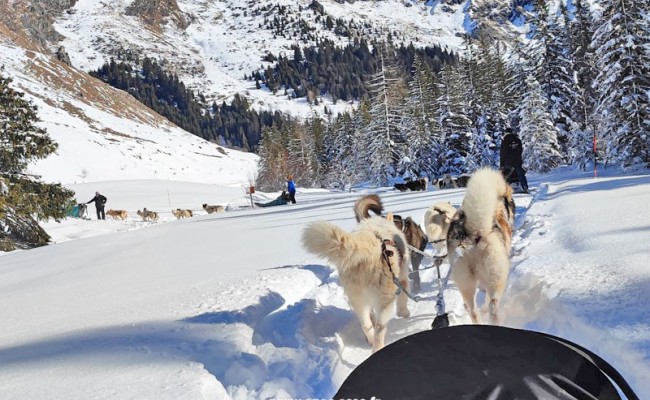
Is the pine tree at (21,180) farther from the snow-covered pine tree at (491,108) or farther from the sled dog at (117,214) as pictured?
the snow-covered pine tree at (491,108)

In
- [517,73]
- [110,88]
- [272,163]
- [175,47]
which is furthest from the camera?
[175,47]

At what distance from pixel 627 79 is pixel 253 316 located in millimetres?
19331

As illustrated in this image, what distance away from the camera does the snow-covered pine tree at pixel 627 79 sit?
17328 mm

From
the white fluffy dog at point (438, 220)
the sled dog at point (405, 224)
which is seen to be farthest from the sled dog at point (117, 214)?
the white fluffy dog at point (438, 220)

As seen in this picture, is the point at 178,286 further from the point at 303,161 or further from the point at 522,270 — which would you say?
the point at 303,161

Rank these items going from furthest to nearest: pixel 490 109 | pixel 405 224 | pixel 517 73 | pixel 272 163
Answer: pixel 272 163 → pixel 490 109 → pixel 517 73 → pixel 405 224

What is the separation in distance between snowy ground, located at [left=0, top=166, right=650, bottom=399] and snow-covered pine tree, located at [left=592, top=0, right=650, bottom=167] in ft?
39.6

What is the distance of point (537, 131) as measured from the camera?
89.5ft

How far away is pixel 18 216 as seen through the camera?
16578 mm

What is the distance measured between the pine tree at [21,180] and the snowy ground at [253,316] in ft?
34.0

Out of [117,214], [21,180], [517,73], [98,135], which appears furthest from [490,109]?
[98,135]

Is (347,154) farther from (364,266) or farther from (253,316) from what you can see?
(364,266)

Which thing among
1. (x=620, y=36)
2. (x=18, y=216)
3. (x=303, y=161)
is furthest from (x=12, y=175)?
(x=303, y=161)

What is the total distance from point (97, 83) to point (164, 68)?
2806 inches
